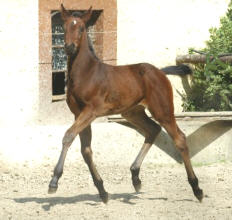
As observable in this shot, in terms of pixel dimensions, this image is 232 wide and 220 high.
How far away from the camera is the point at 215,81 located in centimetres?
987

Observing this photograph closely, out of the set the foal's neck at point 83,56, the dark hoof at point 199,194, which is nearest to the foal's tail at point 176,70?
the foal's neck at point 83,56

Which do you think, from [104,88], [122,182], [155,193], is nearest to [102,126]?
[122,182]

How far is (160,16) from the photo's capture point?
9.84 metres

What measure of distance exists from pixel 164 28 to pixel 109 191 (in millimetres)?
2694

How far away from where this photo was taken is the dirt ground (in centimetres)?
709

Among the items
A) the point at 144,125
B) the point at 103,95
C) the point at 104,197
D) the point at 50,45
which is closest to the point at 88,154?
the point at 104,197

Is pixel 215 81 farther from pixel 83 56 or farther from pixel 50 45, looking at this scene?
pixel 83 56

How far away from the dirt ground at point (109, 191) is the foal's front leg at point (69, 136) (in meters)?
0.37

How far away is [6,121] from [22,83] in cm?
48

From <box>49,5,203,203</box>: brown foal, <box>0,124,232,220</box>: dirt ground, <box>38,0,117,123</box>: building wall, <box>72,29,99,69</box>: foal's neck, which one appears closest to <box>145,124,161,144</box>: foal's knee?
<box>49,5,203,203</box>: brown foal

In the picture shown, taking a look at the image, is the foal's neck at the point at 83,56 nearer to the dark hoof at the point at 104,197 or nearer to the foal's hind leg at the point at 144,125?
the foal's hind leg at the point at 144,125

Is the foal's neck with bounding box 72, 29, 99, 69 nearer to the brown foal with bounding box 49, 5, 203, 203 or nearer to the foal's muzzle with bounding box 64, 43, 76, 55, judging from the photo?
the brown foal with bounding box 49, 5, 203, 203

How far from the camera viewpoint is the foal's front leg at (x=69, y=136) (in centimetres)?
672

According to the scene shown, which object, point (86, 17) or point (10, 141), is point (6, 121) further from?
point (86, 17)
